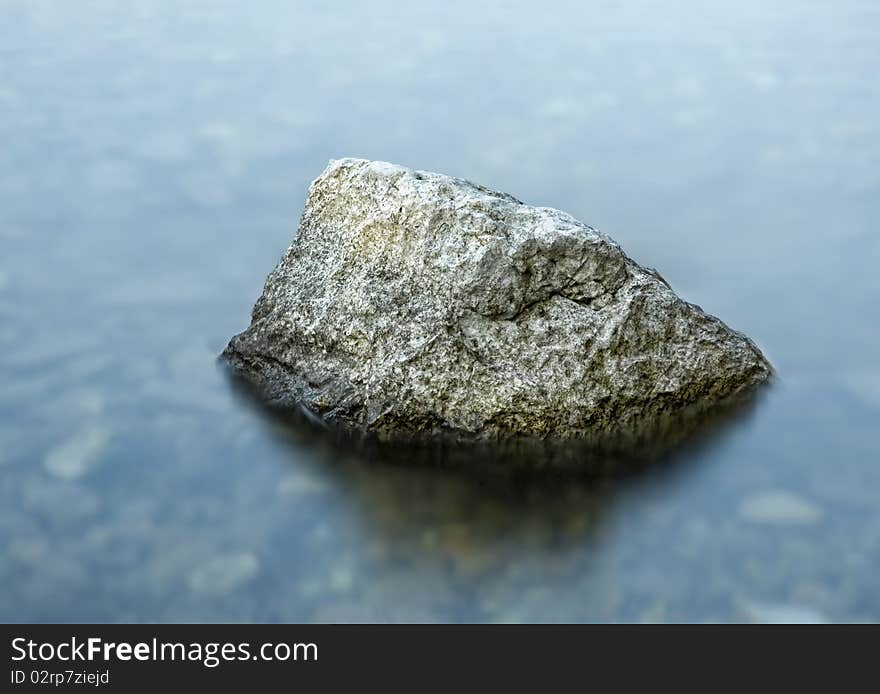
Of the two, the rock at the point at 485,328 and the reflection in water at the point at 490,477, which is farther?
the rock at the point at 485,328

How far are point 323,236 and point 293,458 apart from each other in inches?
24.4

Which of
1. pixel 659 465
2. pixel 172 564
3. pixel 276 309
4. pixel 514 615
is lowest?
pixel 514 615

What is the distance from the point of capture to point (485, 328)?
3.63m

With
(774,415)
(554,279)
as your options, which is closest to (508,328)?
(554,279)

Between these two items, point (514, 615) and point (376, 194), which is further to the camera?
point (376, 194)

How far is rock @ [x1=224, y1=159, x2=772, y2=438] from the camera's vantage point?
3.60 metres

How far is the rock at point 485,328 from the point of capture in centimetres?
360

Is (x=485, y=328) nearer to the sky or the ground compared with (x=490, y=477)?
nearer to the sky

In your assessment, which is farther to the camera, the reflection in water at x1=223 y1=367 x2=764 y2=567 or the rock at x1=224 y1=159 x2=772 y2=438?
the rock at x1=224 y1=159 x2=772 y2=438

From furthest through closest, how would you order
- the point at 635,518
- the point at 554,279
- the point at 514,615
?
the point at 554,279, the point at 635,518, the point at 514,615

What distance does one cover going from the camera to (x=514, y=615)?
3076mm

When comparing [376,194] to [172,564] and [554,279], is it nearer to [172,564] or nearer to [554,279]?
[554,279]

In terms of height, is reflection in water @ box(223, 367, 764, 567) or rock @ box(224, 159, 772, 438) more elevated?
rock @ box(224, 159, 772, 438)

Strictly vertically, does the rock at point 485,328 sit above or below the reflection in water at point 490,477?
above
